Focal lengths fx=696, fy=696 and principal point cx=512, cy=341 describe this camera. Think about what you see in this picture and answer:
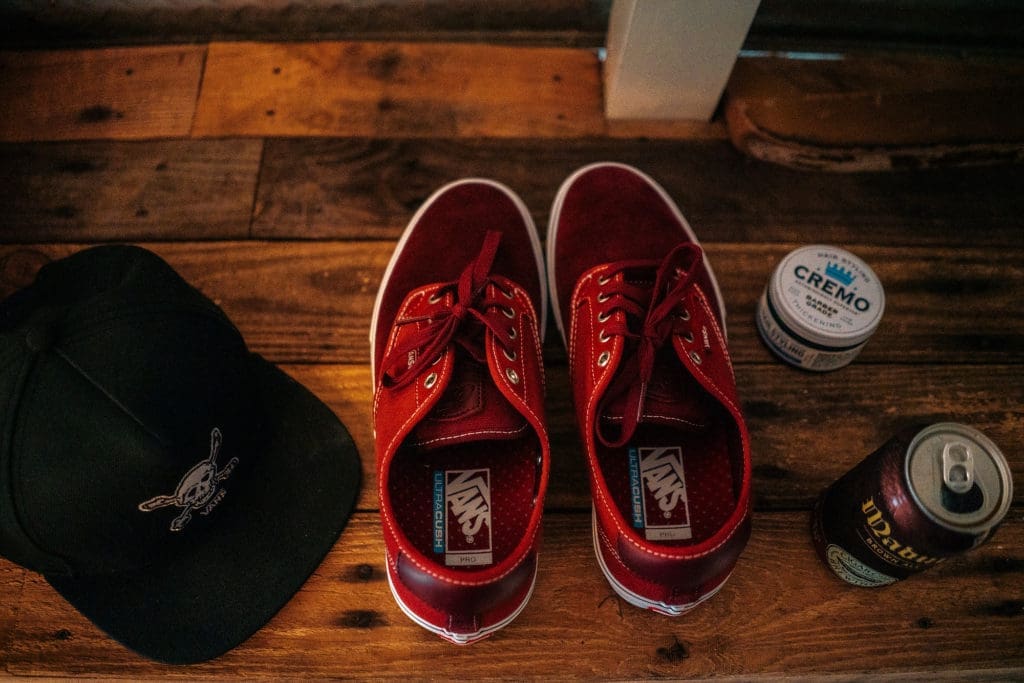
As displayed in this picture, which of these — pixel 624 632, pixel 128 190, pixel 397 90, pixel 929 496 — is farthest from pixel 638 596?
pixel 128 190

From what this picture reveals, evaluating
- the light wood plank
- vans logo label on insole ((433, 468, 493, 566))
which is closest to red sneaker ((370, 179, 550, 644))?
vans logo label on insole ((433, 468, 493, 566))

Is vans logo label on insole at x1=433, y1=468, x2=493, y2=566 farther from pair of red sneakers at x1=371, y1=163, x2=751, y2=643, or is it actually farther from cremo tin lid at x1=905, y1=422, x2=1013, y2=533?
cremo tin lid at x1=905, y1=422, x2=1013, y2=533

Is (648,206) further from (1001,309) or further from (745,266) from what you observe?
(1001,309)

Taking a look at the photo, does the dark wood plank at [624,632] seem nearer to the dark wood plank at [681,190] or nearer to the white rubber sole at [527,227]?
the white rubber sole at [527,227]

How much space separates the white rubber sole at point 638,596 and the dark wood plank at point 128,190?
75 cm

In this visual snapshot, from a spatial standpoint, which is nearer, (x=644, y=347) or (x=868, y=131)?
(x=644, y=347)

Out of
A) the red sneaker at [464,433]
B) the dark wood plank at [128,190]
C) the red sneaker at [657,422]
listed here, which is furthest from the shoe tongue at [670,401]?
the dark wood plank at [128,190]

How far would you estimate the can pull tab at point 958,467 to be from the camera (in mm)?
734

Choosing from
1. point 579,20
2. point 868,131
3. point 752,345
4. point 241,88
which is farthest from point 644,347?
point 241,88

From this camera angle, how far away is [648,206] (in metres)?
1.11

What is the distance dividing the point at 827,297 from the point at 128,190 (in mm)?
1139

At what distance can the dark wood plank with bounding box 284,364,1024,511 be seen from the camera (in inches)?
39.9

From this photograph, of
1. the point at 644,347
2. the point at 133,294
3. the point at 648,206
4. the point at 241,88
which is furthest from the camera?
the point at 241,88

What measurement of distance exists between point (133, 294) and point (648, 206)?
0.74 meters
